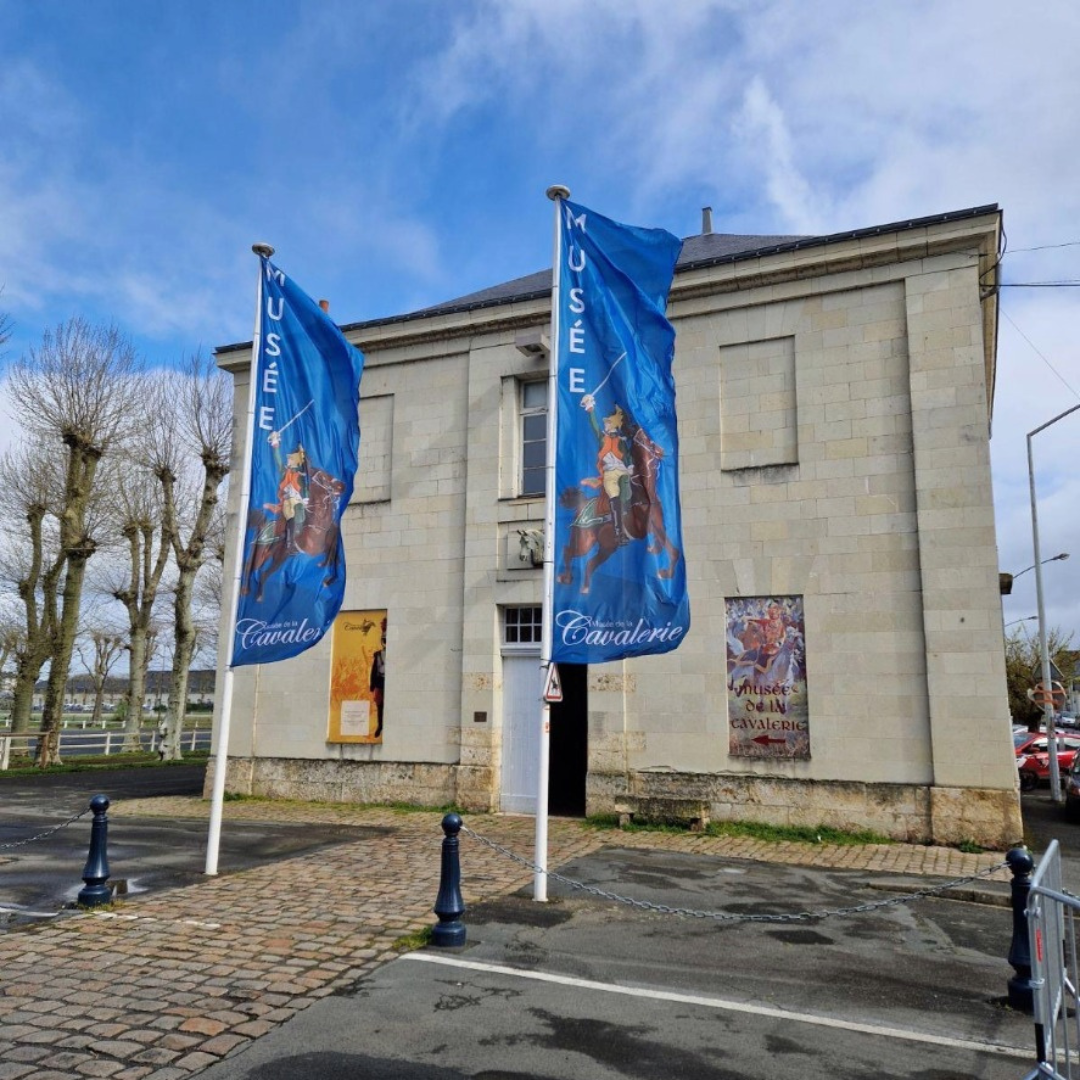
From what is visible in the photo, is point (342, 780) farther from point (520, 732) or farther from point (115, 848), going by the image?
point (115, 848)

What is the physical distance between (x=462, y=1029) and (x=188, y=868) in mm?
5942

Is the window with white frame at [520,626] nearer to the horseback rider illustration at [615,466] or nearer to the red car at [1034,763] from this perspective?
the horseback rider illustration at [615,466]

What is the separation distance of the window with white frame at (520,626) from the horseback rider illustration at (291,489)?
5.58 metres

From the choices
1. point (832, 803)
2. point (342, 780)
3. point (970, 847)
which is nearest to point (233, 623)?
point (342, 780)

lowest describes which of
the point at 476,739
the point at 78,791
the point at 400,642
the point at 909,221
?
the point at 78,791

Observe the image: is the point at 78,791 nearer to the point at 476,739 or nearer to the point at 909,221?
the point at 476,739

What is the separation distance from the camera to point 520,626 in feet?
49.2

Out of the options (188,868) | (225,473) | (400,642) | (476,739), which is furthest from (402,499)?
(225,473)

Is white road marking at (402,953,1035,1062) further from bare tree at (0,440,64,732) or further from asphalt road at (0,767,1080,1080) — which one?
bare tree at (0,440,64,732)

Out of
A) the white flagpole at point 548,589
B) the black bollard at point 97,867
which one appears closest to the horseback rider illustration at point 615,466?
the white flagpole at point 548,589

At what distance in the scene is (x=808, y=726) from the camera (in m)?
12.7

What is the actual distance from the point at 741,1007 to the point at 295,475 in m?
7.09

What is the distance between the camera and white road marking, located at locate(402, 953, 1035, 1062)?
5.13 metres

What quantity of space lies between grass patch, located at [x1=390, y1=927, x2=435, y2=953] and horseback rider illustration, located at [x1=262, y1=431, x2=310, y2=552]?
4.51 meters
